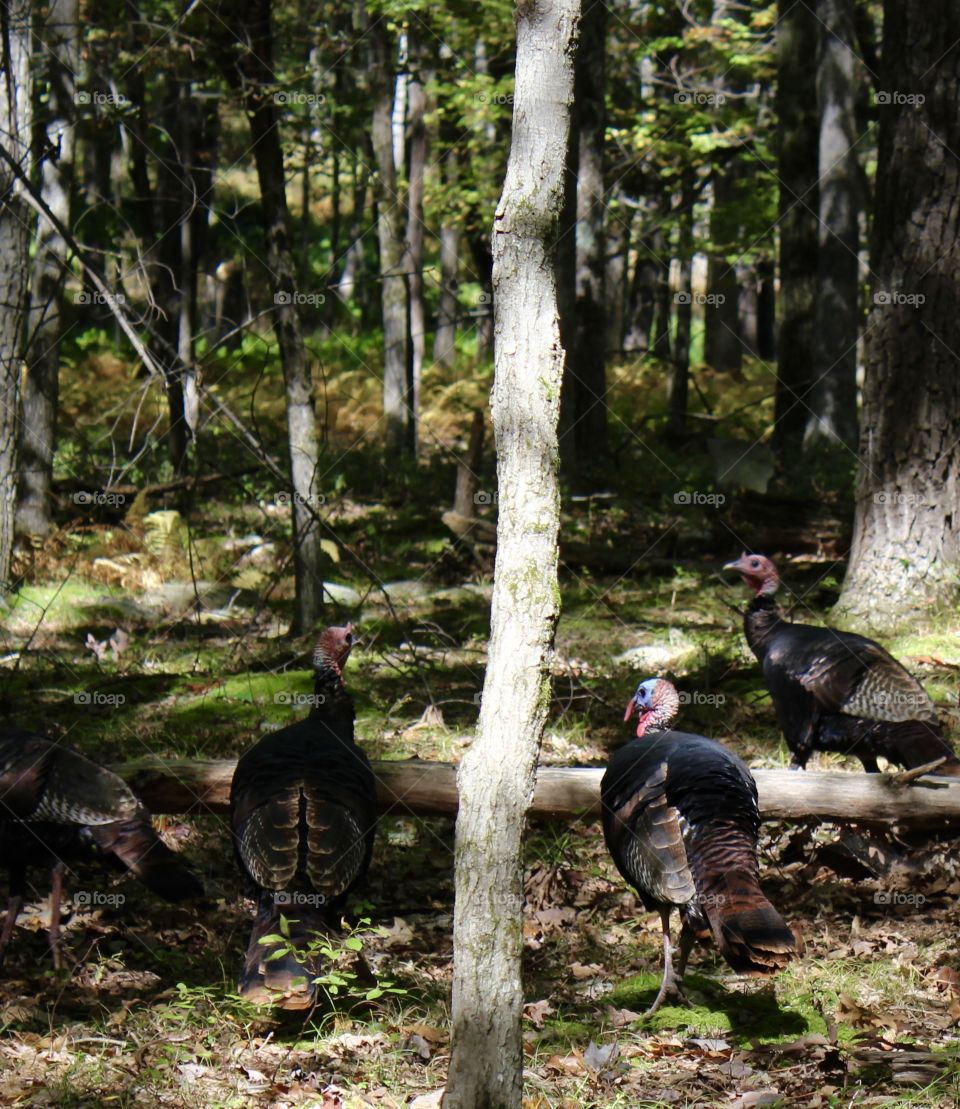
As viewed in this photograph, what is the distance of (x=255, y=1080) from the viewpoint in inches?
174

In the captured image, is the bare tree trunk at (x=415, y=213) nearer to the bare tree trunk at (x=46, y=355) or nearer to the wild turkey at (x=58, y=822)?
the bare tree trunk at (x=46, y=355)

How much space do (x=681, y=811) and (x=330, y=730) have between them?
5.97 feet

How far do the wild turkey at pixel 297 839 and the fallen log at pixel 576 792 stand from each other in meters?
0.31

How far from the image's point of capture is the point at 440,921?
6.11m

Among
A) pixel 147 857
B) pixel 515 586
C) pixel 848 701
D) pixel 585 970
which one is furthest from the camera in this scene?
pixel 848 701

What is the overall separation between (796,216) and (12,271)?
11.1 m

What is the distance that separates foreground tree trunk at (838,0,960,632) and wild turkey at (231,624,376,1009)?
4827mm

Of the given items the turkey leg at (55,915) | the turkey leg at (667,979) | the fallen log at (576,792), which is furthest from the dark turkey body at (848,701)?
the turkey leg at (55,915)

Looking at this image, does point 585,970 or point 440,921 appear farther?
point 440,921

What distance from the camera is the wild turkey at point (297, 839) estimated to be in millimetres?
4457

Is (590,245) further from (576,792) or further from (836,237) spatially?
(576,792)

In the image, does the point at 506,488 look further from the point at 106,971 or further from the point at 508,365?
the point at 106,971

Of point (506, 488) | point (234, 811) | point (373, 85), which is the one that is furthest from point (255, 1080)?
point (373, 85)

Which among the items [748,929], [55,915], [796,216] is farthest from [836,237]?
[55,915]
